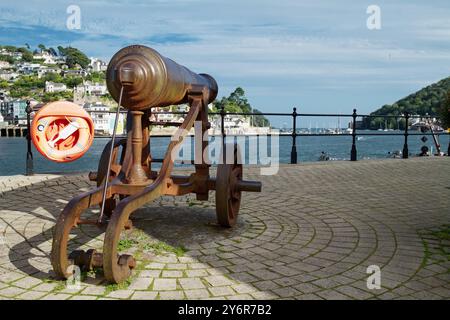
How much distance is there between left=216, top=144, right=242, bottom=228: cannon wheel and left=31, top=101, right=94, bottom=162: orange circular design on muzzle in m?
1.71

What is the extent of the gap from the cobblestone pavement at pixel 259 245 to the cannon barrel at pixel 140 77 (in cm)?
130

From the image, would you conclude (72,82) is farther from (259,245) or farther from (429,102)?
(259,245)

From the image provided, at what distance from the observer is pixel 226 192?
4.09m

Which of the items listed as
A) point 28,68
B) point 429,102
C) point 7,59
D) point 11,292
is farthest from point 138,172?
point 7,59

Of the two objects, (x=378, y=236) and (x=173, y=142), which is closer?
(x=173, y=142)

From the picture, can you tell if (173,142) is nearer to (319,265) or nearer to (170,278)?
(170,278)

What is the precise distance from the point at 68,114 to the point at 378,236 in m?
3.55

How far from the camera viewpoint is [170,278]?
9.80ft

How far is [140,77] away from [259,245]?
1.80 metres

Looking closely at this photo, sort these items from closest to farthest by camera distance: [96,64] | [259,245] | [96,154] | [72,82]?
[259,245], [96,154], [72,82], [96,64]

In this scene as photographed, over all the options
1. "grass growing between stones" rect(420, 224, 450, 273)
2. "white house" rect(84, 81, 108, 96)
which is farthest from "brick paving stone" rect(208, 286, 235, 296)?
"white house" rect(84, 81, 108, 96)

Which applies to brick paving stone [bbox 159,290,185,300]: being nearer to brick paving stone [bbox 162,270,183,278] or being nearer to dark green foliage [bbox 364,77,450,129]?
brick paving stone [bbox 162,270,183,278]

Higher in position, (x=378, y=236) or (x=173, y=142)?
(x=173, y=142)
